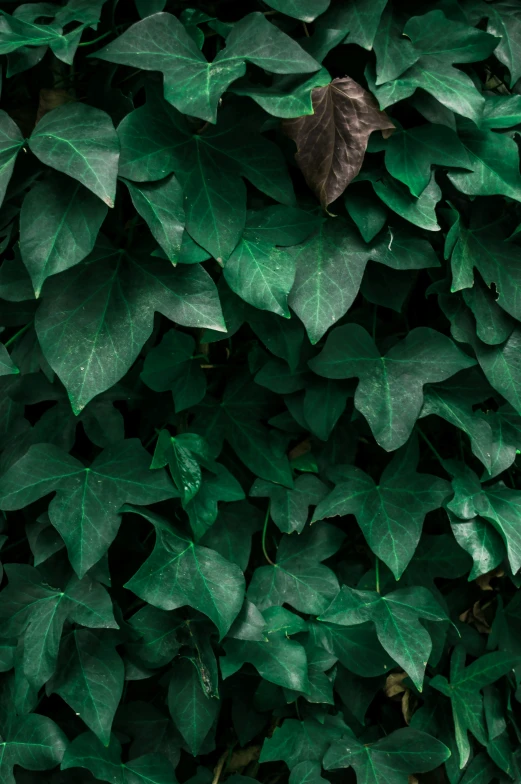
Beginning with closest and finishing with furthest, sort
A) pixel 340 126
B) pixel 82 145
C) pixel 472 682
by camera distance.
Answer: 1. pixel 82 145
2. pixel 340 126
3. pixel 472 682

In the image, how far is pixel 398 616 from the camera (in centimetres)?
113

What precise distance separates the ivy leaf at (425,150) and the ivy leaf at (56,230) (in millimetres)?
386

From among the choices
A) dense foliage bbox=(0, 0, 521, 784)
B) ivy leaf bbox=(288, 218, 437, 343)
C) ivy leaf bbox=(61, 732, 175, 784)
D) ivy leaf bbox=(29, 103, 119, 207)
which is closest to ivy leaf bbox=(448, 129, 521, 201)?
dense foliage bbox=(0, 0, 521, 784)

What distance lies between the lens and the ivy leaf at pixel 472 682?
127 cm

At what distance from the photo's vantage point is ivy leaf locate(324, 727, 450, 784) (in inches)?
47.0

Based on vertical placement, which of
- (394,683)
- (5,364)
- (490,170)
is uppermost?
(490,170)

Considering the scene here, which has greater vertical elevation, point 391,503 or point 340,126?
point 340,126

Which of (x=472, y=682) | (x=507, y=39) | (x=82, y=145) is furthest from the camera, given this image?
(x=472, y=682)

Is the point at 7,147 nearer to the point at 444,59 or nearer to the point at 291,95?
the point at 291,95

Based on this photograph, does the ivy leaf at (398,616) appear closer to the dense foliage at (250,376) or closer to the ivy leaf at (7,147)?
the dense foliage at (250,376)

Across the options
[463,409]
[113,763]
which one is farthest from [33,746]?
[463,409]

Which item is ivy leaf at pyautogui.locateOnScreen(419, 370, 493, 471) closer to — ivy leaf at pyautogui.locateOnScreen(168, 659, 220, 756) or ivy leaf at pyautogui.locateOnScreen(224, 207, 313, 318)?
ivy leaf at pyautogui.locateOnScreen(224, 207, 313, 318)

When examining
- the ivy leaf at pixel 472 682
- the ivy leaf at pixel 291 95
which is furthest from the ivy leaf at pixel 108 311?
the ivy leaf at pixel 472 682

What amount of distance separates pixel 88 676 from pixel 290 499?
1.22ft
